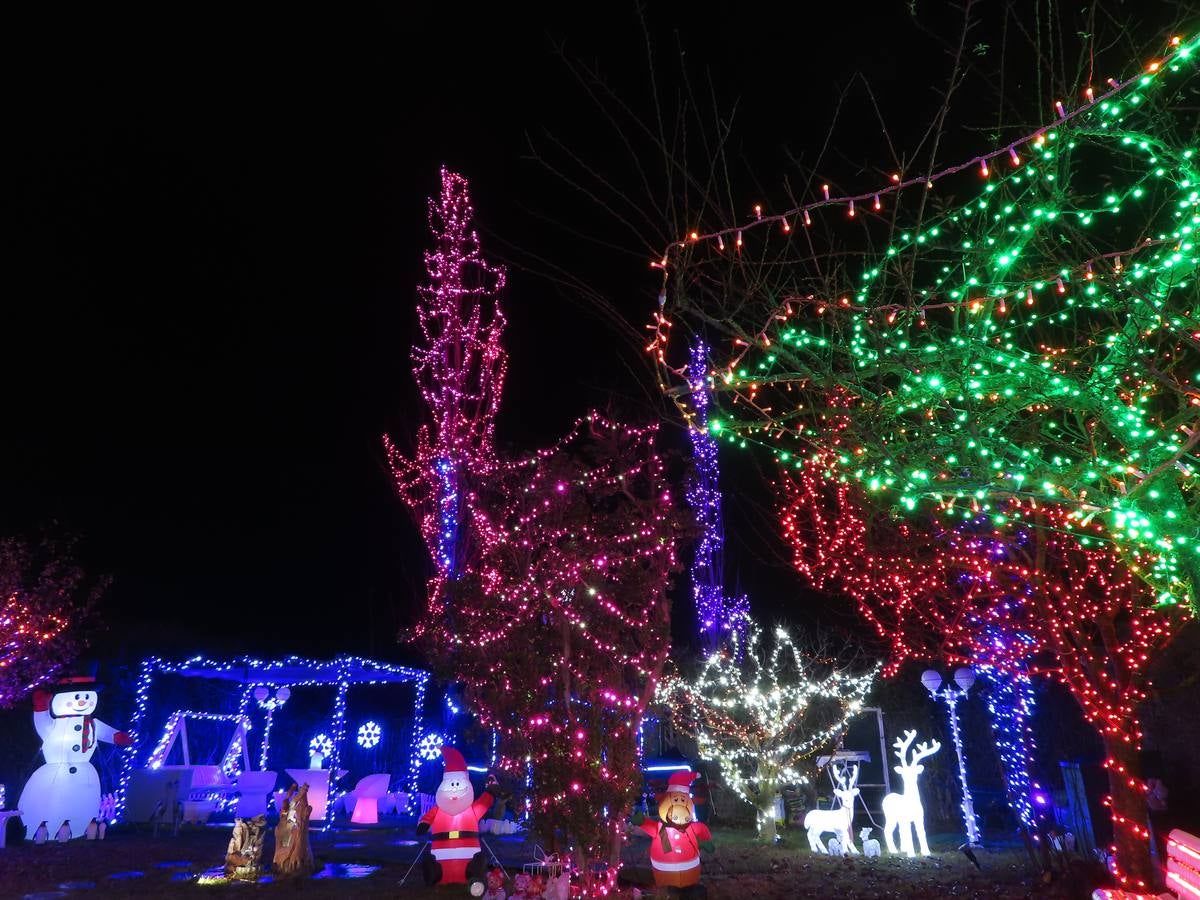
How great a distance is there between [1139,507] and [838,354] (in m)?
2.13

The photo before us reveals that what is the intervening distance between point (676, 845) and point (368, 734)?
42.2ft

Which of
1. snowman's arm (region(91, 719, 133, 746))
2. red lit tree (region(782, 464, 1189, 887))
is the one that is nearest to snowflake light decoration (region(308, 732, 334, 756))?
snowman's arm (region(91, 719, 133, 746))

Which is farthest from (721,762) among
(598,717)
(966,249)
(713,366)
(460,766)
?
(966,249)

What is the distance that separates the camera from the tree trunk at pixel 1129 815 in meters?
7.62

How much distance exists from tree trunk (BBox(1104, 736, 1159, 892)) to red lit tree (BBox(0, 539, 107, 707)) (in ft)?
46.8

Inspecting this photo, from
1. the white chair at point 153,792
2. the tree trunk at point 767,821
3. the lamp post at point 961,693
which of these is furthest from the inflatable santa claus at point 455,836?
the white chair at point 153,792

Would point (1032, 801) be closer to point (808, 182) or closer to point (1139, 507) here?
point (1139, 507)

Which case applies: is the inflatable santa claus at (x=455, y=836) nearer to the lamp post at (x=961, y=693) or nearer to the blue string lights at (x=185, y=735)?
the lamp post at (x=961, y=693)

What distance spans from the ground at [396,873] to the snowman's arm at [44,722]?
184cm

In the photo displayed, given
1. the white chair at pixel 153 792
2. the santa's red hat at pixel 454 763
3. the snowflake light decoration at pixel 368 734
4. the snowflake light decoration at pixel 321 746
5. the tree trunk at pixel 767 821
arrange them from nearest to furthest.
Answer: the santa's red hat at pixel 454 763 < the tree trunk at pixel 767 821 < the white chair at pixel 153 792 < the snowflake light decoration at pixel 321 746 < the snowflake light decoration at pixel 368 734

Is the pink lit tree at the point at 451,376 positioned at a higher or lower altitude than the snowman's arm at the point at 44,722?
higher

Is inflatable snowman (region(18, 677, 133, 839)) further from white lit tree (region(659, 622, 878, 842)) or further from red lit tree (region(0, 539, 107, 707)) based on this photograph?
white lit tree (region(659, 622, 878, 842))

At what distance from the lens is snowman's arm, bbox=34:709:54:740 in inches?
475

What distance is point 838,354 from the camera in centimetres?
590
